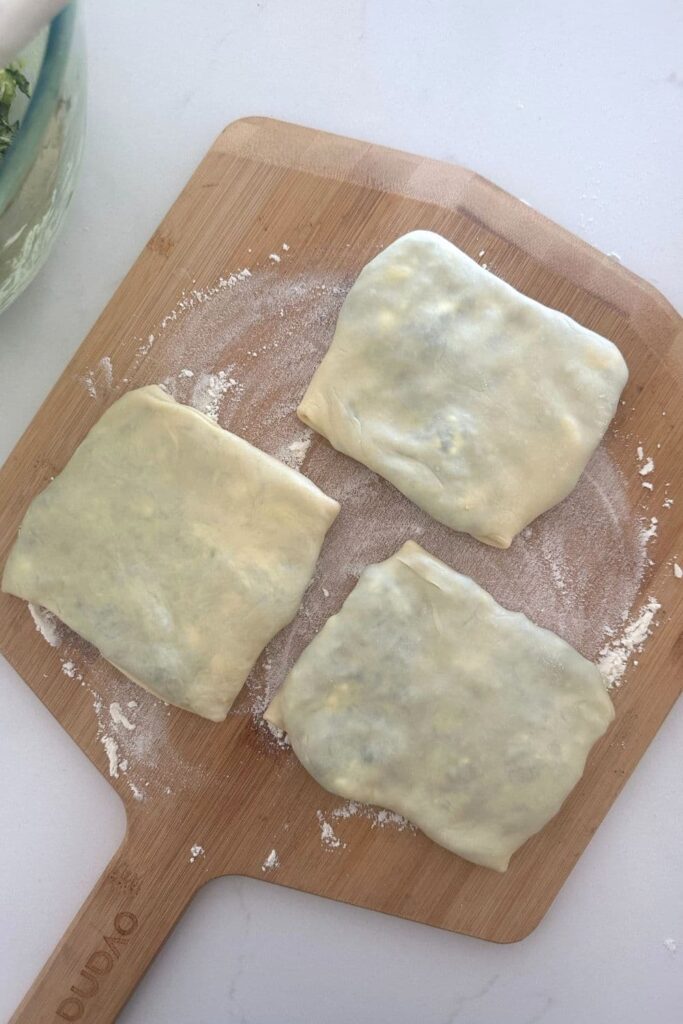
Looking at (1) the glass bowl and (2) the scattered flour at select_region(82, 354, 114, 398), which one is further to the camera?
(2) the scattered flour at select_region(82, 354, 114, 398)

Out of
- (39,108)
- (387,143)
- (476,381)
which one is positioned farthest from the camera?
(387,143)

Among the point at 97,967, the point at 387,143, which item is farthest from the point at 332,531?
the point at 97,967

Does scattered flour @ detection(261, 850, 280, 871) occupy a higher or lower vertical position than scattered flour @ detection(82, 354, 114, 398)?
lower

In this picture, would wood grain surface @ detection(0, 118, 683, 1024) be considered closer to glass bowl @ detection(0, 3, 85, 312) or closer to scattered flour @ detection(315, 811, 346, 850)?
scattered flour @ detection(315, 811, 346, 850)

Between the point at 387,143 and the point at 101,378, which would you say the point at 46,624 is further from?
the point at 387,143

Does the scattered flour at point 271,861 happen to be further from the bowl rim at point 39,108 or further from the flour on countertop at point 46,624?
the bowl rim at point 39,108

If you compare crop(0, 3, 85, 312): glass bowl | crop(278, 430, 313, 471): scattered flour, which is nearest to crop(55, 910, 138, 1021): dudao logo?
crop(278, 430, 313, 471): scattered flour
